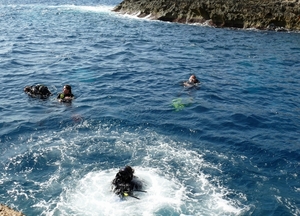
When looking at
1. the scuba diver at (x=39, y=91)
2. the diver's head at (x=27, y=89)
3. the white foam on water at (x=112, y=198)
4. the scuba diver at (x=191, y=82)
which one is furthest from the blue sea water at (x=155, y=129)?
the scuba diver at (x=191, y=82)

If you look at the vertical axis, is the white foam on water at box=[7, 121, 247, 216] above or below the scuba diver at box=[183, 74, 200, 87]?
below

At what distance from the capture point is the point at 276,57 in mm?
32094

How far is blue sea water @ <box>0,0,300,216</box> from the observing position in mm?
12766

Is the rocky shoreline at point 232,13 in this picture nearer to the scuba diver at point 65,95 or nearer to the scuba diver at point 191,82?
the scuba diver at point 191,82

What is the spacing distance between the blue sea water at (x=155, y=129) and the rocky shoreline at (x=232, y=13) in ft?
35.2

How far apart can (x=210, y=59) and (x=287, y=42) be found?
1267cm

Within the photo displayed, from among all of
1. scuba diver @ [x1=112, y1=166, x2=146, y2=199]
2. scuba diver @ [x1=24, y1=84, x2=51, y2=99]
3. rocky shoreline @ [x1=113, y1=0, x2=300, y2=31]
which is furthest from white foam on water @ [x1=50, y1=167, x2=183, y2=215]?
rocky shoreline @ [x1=113, y1=0, x2=300, y2=31]

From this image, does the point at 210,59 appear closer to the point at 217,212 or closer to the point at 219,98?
the point at 219,98

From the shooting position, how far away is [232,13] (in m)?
47.9

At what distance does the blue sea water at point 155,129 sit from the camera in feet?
41.9

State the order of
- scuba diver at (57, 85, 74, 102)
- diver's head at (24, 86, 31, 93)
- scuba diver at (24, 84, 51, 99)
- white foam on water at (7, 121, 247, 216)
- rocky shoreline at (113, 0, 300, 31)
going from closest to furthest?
white foam on water at (7, 121, 247, 216) < scuba diver at (57, 85, 74, 102) < scuba diver at (24, 84, 51, 99) < diver's head at (24, 86, 31, 93) < rocky shoreline at (113, 0, 300, 31)

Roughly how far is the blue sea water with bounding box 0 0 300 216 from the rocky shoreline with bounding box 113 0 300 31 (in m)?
10.7

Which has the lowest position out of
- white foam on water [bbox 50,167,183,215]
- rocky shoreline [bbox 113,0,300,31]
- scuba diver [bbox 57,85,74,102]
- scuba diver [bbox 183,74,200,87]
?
white foam on water [bbox 50,167,183,215]

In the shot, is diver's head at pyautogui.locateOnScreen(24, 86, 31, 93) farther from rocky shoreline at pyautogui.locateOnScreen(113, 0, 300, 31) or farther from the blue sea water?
rocky shoreline at pyautogui.locateOnScreen(113, 0, 300, 31)
